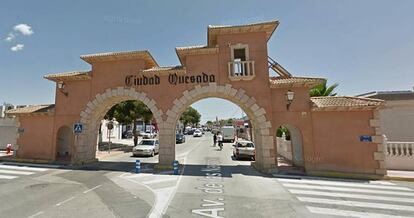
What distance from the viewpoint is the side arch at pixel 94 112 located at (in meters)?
13.3

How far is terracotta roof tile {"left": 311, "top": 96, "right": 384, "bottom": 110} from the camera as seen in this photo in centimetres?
1086

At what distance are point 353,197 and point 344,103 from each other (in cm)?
556

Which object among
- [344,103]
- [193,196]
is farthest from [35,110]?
[344,103]

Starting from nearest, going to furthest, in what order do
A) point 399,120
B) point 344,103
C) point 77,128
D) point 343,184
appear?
point 343,184
point 344,103
point 77,128
point 399,120

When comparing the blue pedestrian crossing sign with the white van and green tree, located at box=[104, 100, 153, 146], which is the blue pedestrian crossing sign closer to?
green tree, located at box=[104, 100, 153, 146]

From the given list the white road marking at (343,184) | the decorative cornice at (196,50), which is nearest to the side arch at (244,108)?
the white road marking at (343,184)

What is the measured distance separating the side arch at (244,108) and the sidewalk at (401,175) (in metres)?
5.69

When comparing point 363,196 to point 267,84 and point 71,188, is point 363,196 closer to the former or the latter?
point 267,84

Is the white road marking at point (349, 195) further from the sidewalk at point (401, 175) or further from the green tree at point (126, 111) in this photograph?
the green tree at point (126, 111)

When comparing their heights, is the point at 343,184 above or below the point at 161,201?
below

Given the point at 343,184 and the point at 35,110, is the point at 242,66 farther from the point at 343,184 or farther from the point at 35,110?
the point at 35,110

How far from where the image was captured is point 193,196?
24.7ft

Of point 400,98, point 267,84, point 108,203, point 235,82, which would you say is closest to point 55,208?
point 108,203

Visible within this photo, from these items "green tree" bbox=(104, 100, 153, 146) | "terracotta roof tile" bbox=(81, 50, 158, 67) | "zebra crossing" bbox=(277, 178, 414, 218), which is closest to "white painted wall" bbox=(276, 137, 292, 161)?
"zebra crossing" bbox=(277, 178, 414, 218)
